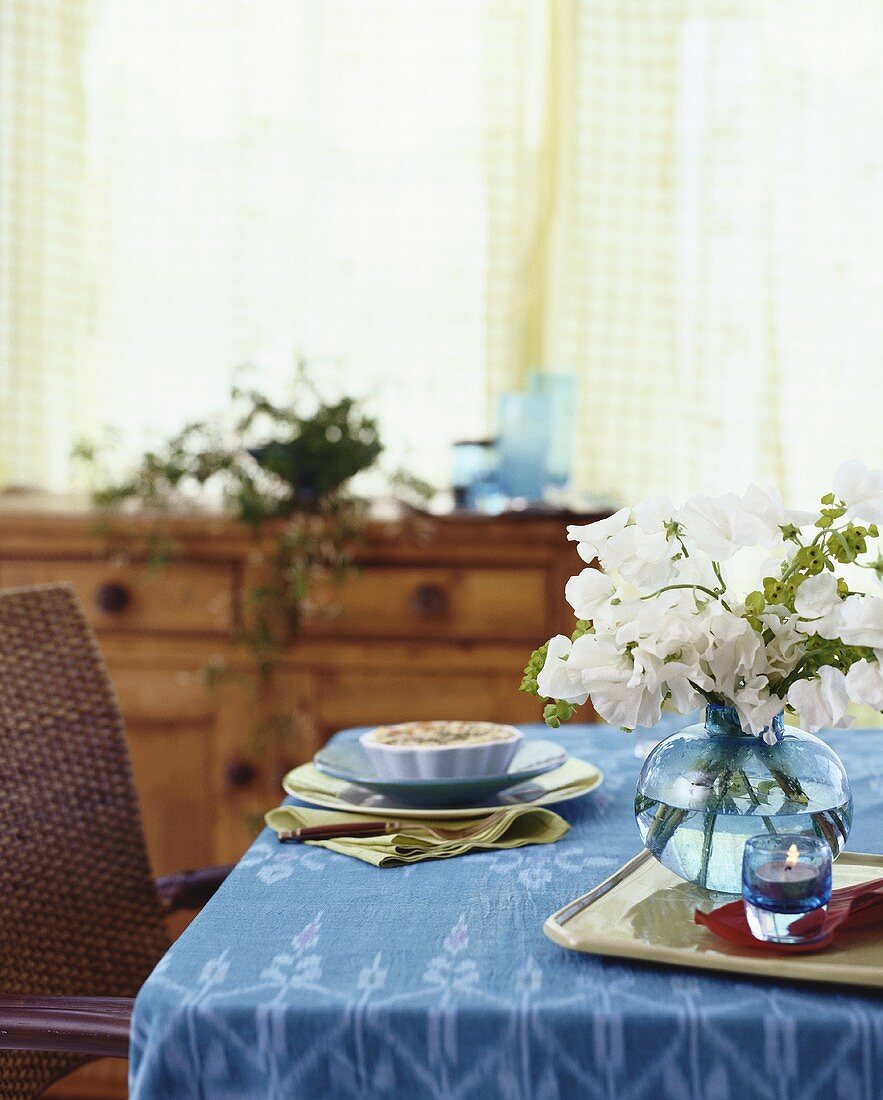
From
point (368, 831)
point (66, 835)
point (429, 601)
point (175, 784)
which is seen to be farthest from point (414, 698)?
point (368, 831)

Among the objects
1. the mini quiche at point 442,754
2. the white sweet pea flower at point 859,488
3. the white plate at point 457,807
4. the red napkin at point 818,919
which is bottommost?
the white plate at point 457,807

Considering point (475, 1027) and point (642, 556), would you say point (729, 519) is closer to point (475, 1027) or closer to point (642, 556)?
point (642, 556)

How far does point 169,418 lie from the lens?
107 inches

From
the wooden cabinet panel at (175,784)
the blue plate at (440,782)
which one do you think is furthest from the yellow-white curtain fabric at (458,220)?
the blue plate at (440,782)

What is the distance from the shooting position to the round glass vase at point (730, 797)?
833 millimetres

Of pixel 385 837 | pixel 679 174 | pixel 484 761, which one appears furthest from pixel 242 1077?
pixel 679 174

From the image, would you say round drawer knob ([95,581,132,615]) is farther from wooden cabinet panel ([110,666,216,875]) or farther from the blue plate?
the blue plate

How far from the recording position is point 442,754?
110cm

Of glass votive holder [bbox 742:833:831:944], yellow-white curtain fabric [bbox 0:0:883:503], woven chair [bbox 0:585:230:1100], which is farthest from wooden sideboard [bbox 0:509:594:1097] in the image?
glass votive holder [bbox 742:833:831:944]

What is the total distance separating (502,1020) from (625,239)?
2.11 m

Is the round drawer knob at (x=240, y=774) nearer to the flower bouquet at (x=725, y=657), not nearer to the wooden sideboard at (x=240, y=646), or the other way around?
the wooden sideboard at (x=240, y=646)

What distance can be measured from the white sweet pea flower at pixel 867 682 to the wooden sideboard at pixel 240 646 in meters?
1.34

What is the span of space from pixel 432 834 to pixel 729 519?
37 cm

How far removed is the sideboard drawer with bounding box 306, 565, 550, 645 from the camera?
2154 mm
